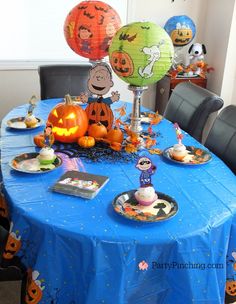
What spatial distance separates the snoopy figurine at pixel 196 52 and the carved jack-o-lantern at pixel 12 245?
2.59 meters

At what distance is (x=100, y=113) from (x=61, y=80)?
117 centimetres

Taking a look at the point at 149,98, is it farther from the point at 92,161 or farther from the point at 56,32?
the point at 92,161

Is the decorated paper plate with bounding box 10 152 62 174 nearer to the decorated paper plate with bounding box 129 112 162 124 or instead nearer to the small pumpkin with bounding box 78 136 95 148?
the small pumpkin with bounding box 78 136 95 148

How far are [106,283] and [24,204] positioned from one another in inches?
14.9

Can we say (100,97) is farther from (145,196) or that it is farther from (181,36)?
(181,36)

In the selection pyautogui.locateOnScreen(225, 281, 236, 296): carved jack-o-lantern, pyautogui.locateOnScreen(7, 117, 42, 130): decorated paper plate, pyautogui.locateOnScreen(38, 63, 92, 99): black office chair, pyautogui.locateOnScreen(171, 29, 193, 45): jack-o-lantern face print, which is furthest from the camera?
pyautogui.locateOnScreen(171, 29, 193, 45): jack-o-lantern face print

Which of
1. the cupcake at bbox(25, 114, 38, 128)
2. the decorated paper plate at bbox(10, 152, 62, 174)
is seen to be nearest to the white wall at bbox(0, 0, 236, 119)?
the cupcake at bbox(25, 114, 38, 128)

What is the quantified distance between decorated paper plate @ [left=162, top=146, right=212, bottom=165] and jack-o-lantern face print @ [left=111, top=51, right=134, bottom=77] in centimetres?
41

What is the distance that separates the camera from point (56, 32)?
3.30 meters

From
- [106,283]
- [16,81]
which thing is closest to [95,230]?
[106,283]

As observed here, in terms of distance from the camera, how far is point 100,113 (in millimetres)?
1721

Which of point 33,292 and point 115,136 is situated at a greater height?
point 115,136

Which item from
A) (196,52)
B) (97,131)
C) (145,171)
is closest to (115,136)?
(97,131)

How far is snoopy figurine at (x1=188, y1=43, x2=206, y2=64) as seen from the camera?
3.20m
